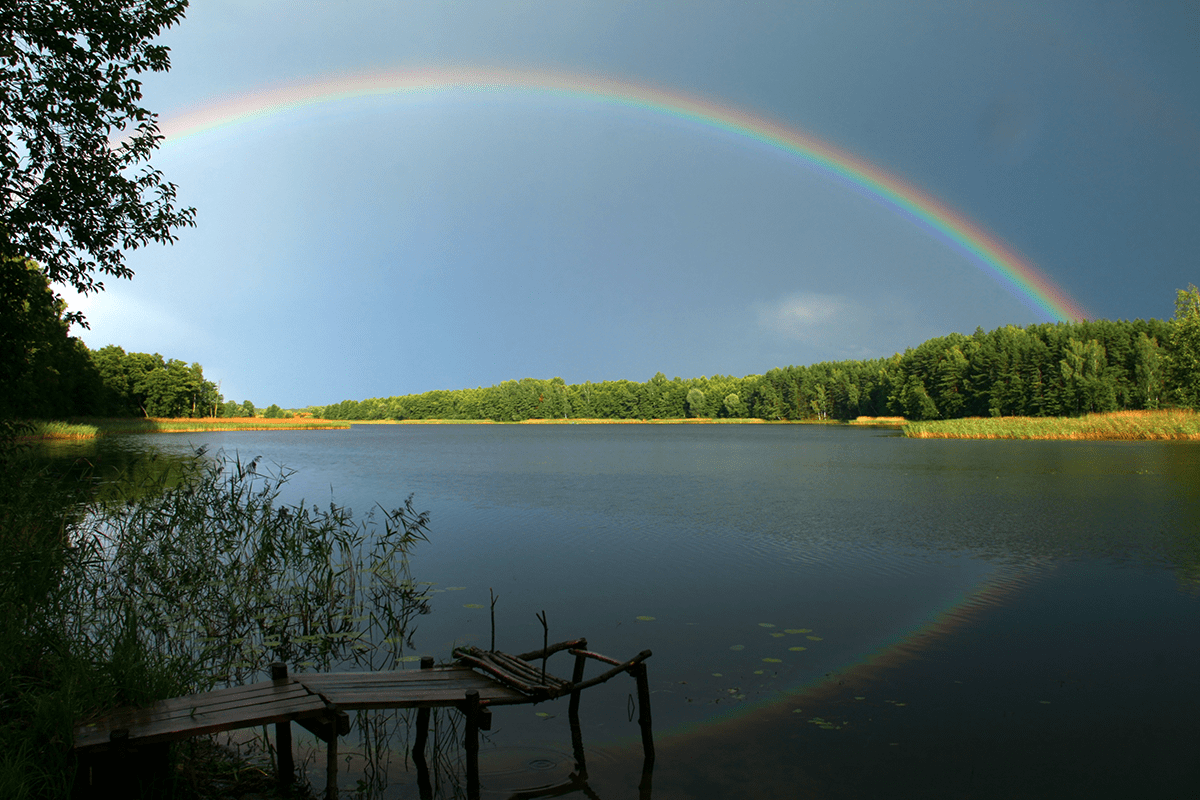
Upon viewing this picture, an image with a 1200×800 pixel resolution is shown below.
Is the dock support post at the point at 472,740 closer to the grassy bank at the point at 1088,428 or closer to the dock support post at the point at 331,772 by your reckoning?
the dock support post at the point at 331,772

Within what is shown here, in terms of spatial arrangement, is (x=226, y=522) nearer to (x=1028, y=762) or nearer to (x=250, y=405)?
(x=1028, y=762)

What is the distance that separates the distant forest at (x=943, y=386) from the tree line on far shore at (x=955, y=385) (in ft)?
0.56

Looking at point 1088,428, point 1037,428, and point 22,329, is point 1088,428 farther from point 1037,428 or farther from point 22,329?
point 22,329

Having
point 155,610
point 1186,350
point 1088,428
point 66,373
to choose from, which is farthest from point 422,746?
point 1186,350

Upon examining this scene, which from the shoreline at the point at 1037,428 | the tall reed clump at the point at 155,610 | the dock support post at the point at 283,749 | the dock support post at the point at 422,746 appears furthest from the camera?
the shoreline at the point at 1037,428

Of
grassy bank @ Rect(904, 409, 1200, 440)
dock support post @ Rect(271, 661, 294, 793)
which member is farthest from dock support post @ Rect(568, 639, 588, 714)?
grassy bank @ Rect(904, 409, 1200, 440)

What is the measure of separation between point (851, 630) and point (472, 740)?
638cm

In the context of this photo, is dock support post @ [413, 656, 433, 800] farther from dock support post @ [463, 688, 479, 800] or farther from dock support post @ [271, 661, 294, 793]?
dock support post @ [271, 661, 294, 793]

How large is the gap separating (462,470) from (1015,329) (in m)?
93.5

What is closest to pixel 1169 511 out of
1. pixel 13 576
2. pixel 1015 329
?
pixel 13 576

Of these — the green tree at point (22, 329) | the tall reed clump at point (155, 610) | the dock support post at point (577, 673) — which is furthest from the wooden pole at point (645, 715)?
the green tree at point (22, 329)

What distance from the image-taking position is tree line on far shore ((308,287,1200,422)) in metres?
78.3

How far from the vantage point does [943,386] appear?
102 metres

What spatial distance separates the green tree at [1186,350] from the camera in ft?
188
